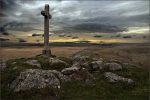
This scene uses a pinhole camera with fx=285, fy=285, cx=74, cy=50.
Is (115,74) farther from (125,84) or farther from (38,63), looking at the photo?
(38,63)

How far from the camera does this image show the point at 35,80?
2066cm

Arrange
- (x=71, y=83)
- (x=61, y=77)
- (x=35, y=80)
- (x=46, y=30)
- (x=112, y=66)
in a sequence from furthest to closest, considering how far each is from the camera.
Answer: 1. (x=46, y=30)
2. (x=112, y=66)
3. (x=61, y=77)
4. (x=71, y=83)
5. (x=35, y=80)

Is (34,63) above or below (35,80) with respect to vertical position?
above

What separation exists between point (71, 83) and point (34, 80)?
9.28 feet

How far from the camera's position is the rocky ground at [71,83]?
19688 millimetres

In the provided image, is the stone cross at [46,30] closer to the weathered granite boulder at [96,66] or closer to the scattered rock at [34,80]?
the weathered granite boulder at [96,66]

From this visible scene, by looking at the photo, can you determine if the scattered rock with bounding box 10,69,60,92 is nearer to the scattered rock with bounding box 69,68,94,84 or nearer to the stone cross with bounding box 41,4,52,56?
the scattered rock with bounding box 69,68,94,84

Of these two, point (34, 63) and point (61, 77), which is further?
point (34, 63)

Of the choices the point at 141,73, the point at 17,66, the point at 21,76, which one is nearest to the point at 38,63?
the point at 17,66

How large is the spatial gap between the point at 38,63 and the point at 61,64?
2131 millimetres

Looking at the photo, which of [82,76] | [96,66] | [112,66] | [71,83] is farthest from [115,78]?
[96,66]

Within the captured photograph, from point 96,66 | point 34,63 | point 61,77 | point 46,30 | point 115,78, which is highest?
point 46,30

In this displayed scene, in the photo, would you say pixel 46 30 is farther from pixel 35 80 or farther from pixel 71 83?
pixel 35 80

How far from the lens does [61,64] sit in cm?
2570
